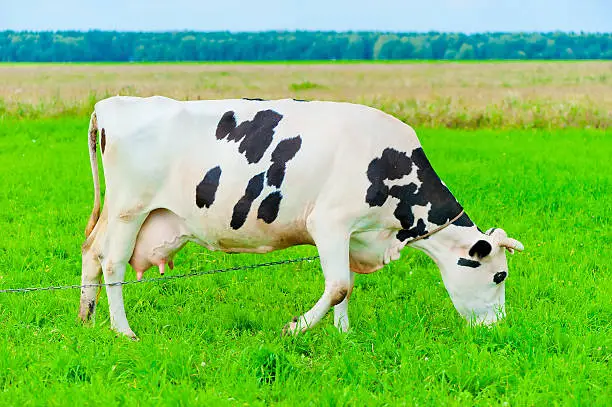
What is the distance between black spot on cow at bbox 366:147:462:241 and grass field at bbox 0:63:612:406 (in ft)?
2.84

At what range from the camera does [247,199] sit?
19.4ft

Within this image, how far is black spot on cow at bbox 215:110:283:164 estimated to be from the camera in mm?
5926

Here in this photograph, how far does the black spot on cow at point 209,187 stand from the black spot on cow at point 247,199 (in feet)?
0.70

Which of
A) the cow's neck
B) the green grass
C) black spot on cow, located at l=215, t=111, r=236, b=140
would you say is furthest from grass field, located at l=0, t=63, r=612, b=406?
black spot on cow, located at l=215, t=111, r=236, b=140

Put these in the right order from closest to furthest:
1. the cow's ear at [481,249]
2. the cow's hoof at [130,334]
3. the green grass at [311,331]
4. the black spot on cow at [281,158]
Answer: the green grass at [311,331]
the black spot on cow at [281,158]
the cow's ear at [481,249]
the cow's hoof at [130,334]

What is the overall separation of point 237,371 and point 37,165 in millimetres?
9888

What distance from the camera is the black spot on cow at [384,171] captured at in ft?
18.9

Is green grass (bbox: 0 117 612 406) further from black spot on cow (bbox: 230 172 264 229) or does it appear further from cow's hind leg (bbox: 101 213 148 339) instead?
black spot on cow (bbox: 230 172 264 229)

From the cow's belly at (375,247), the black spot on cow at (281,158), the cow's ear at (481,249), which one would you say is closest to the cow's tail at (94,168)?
the black spot on cow at (281,158)

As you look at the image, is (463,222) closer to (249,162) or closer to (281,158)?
(281,158)

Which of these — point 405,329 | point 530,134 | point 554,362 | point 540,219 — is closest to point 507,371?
point 554,362

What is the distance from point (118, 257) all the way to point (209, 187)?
105cm

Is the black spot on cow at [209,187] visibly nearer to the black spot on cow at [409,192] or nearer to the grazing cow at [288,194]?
the grazing cow at [288,194]

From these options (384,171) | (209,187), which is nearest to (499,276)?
(384,171)
